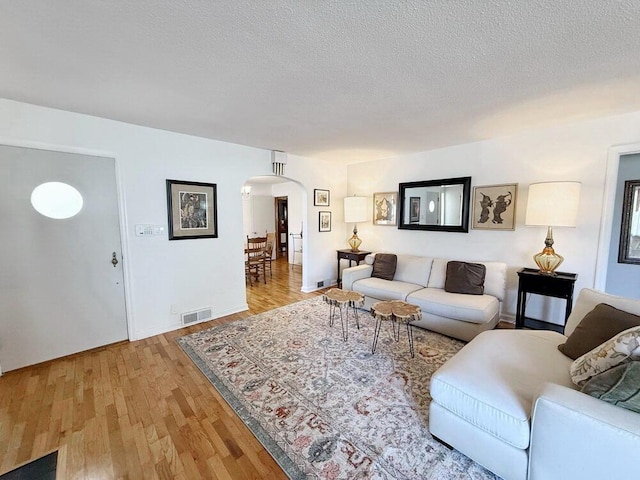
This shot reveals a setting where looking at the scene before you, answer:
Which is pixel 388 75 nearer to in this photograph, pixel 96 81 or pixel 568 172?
pixel 96 81

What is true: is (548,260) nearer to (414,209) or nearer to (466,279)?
(466,279)

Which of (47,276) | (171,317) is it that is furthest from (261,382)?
(47,276)

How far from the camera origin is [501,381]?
4.90 ft

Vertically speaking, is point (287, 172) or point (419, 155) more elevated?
point (419, 155)

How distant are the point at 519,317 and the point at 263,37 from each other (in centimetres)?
370

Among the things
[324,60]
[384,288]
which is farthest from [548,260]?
[324,60]

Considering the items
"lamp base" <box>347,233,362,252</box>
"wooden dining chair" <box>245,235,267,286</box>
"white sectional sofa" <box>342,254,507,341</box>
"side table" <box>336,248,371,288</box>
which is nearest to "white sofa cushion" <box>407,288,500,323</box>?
"white sectional sofa" <box>342,254,507,341</box>

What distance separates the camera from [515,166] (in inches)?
131

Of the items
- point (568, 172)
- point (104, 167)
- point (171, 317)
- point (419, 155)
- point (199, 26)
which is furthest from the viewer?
point (419, 155)

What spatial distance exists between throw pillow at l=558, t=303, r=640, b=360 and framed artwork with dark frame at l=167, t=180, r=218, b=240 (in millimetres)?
3640

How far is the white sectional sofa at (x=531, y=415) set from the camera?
105 cm

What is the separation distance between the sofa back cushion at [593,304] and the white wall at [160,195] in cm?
358

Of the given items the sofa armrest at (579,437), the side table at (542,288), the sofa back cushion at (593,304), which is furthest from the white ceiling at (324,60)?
the sofa armrest at (579,437)

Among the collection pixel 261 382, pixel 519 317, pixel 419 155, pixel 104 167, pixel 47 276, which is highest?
pixel 419 155
